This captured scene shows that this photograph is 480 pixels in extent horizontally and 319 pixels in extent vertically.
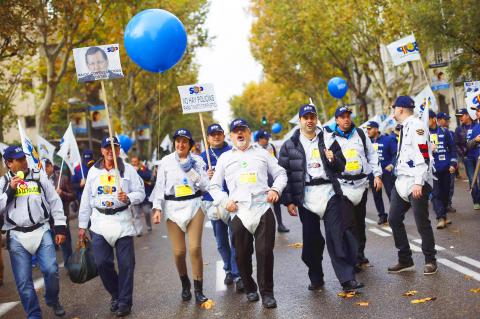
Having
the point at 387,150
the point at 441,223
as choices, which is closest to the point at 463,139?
the point at 387,150

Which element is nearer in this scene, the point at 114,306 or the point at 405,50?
the point at 114,306

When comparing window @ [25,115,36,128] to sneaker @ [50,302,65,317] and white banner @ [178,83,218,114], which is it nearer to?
white banner @ [178,83,218,114]

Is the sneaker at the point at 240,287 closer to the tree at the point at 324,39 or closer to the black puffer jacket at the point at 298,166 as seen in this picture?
the black puffer jacket at the point at 298,166

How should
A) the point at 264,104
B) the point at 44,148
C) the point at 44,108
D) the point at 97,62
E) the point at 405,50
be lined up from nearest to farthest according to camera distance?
1. the point at 97,62
2. the point at 44,148
3. the point at 405,50
4. the point at 44,108
5. the point at 264,104

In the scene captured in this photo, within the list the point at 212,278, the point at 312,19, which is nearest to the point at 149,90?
the point at 312,19

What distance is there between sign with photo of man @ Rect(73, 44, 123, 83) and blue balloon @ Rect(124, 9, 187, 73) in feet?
3.95

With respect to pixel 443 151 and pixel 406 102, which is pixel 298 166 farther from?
pixel 443 151

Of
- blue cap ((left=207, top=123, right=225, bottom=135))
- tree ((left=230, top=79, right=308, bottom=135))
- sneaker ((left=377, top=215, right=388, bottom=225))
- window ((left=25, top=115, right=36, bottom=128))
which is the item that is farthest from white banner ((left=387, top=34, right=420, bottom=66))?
window ((left=25, top=115, right=36, bottom=128))

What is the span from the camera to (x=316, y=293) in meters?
7.29

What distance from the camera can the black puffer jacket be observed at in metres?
7.27

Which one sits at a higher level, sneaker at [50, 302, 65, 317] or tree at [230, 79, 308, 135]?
tree at [230, 79, 308, 135]

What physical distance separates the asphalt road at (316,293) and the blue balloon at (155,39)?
3108 mm

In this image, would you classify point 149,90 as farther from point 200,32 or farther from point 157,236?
point 157,236

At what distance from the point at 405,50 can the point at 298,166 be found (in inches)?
339
